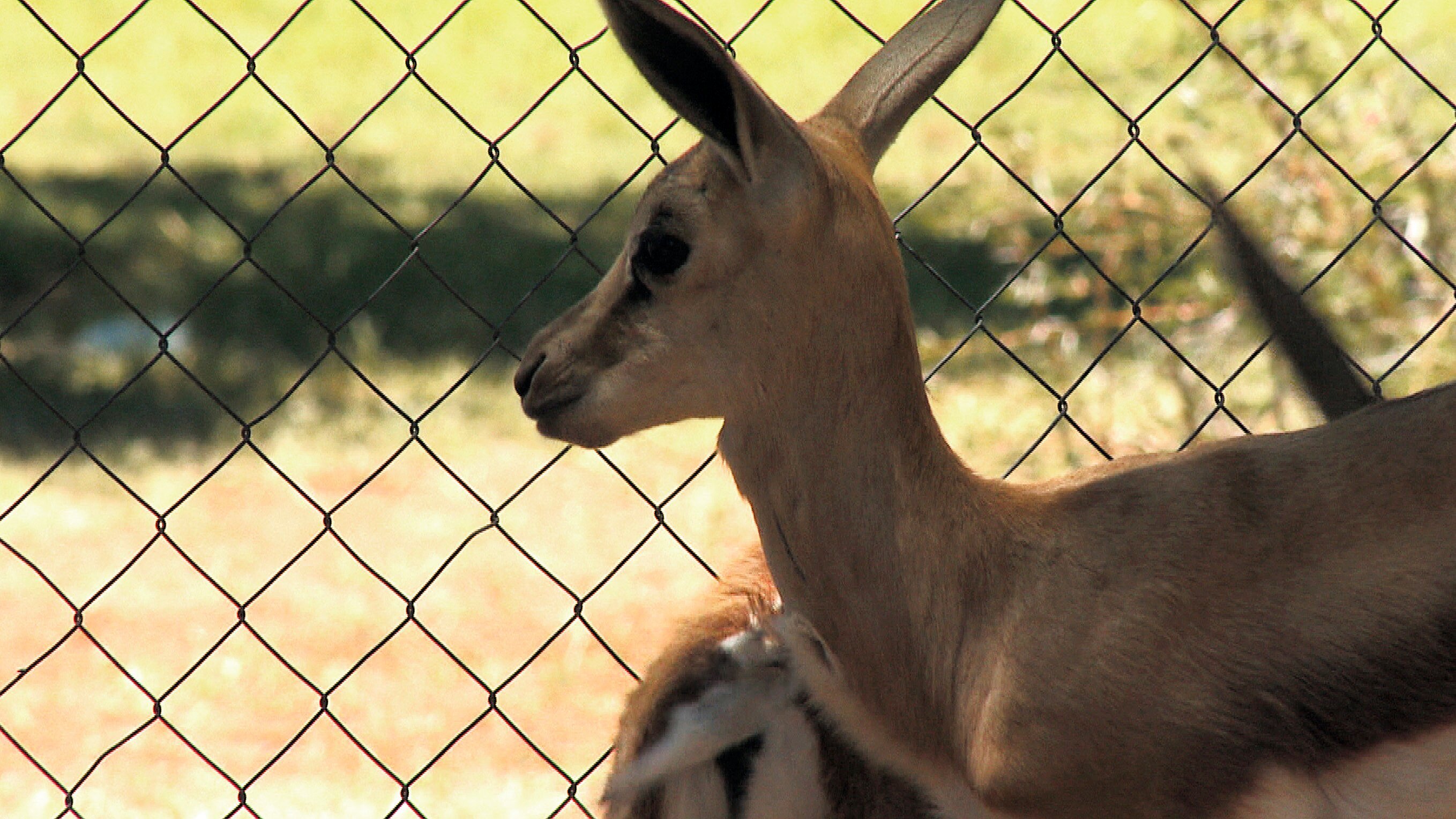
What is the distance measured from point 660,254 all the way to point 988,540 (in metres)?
0.60

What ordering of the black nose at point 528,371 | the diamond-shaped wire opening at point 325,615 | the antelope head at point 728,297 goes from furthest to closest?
the diamond-shaped wire opening at point 325,615
the black nose at point 528,371
the antelope head at point 728,297

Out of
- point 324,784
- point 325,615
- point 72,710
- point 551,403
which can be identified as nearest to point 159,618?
point 325,615

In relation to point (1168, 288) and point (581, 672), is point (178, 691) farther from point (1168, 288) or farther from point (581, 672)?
point (1168, 288)

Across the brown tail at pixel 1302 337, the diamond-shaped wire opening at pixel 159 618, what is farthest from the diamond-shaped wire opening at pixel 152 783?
the brown tail at pixel 1302 337

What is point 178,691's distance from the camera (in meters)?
4.42

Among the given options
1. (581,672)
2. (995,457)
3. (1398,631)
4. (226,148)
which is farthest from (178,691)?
(226,148)

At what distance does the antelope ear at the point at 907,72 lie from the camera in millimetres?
2787

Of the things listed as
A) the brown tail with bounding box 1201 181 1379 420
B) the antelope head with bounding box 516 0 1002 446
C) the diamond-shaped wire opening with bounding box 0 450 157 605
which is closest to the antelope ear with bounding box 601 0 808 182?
the antelope head with bounding box 516 0 1002 446

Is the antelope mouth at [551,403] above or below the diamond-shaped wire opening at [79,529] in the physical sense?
below

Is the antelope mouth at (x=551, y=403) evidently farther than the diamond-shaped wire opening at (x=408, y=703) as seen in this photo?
No

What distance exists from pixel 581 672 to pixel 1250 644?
2439 mm

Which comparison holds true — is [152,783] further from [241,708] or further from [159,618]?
[159,618]

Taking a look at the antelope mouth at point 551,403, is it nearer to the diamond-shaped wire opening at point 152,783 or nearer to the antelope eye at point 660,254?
the antelope eye at point 660,254

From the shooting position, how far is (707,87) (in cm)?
236
